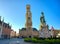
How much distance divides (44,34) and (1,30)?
4079cm

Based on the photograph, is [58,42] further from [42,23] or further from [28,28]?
[28,28]

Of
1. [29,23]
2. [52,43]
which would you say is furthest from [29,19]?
[52,43]

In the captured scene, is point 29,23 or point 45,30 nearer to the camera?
point 45,30

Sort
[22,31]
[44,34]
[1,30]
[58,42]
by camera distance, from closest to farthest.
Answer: [58,42] → [44,34] → [1,30] → [22,31]

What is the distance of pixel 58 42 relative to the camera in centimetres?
2158

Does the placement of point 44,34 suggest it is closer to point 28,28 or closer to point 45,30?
point 45,30

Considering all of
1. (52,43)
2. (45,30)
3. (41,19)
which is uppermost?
(41,19)

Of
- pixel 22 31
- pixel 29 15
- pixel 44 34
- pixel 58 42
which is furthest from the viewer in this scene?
pixel 22 31

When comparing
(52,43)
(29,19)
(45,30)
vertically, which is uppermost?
(29,19)

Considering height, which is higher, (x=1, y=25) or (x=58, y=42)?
(x=1, y=25)

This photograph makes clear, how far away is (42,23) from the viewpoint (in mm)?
34531

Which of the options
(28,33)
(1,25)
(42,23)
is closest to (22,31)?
(28,33)

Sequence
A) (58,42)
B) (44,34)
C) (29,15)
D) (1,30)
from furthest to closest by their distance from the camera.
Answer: (29,15), (1,30), (44,34), (58,42)

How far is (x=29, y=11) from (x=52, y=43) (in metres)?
60.2
